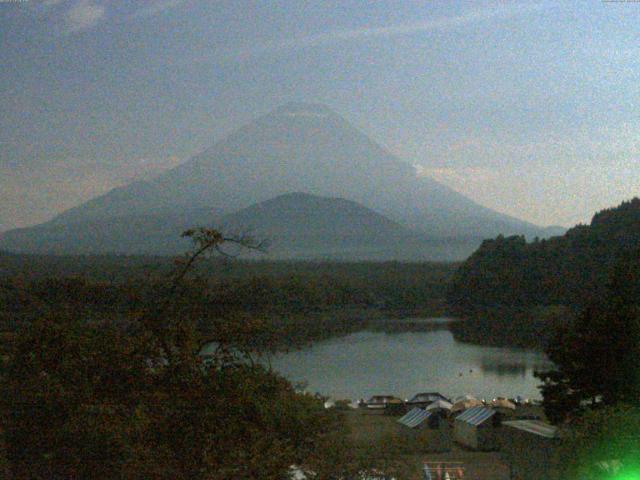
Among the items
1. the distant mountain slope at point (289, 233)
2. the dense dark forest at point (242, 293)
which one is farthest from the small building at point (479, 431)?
the distant mountain slope at point (289, 233)

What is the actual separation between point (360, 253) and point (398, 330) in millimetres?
53495

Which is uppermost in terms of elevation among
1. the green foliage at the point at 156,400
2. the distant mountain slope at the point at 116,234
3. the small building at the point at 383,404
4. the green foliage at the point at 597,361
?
the distant mountain slope at the point at 116,234

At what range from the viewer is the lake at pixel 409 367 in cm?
1706

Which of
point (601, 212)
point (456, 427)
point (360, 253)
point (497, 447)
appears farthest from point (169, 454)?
point (360, 253)

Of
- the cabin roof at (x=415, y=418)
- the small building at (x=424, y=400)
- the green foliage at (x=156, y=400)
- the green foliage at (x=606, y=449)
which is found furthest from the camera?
the small building at (x=424, y=400)

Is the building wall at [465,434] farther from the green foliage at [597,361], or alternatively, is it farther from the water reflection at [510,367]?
the water reflection at [510,367]

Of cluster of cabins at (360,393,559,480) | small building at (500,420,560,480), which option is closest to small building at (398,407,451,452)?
cluster of cabins at (360,393,559,480)

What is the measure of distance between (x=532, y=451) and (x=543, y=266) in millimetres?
29020

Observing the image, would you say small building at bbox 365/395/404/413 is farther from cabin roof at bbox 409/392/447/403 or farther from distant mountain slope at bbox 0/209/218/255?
distant mountain slope at bbox 0/209/218/255

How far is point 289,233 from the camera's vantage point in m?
88.2

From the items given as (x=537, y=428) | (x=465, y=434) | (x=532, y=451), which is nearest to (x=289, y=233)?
(x=465, y=434)

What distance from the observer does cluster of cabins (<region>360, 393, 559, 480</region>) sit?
259 inches

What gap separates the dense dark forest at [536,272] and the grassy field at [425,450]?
1871 cm

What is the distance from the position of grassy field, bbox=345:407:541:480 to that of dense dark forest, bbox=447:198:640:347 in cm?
1871
